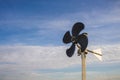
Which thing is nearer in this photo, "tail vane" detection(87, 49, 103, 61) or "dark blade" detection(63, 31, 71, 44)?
"tail vane" detection(87, 49, 103, 61)

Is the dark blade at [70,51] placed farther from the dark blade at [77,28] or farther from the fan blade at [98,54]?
the fan blade at [98,54]

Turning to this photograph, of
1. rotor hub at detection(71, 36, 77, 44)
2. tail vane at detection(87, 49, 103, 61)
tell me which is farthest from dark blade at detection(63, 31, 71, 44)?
tail vane at detection(87, 49, 103, 61)

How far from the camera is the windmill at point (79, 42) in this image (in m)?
16.6

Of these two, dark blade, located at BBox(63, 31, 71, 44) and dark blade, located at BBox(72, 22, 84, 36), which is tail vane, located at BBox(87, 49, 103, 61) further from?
dark blade, located at BBox(63, 31, 71, 44)

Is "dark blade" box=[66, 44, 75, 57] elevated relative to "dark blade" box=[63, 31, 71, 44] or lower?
lower

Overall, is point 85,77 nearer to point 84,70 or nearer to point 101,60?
point 84,70

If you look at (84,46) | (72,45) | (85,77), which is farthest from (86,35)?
(85,77)

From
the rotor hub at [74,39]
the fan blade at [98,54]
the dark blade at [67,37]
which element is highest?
the dark blade at [67,37]

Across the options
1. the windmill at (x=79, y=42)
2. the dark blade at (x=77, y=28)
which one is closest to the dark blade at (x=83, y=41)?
the windmill at (x=79, y=42)

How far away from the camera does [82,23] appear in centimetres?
1683

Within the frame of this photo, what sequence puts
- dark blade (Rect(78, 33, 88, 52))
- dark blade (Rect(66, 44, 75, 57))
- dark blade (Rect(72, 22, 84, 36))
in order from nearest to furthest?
dark blade (Rect(78, 33, 88, 52)) < dark blade (Rect(72, 22, 84, 36)) < dark blade (Rect(66, 44, 75, 57))

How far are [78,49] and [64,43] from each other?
1969 millimetres

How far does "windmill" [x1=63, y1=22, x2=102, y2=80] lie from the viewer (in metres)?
16.6

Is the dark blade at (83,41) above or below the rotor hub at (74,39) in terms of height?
below
